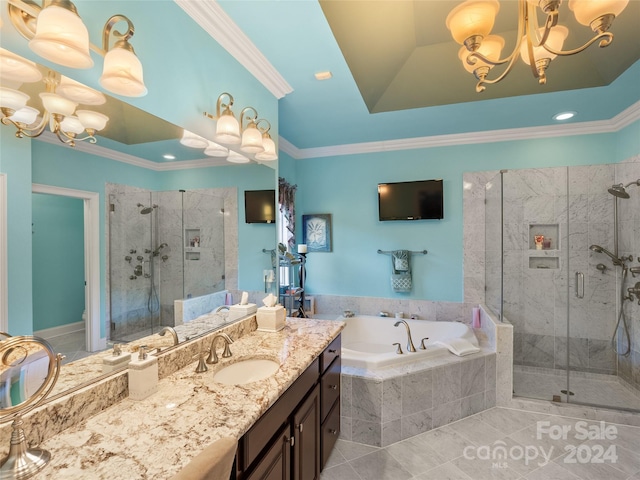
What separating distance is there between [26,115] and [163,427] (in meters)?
0.99

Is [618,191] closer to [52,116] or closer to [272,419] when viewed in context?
[272,419]

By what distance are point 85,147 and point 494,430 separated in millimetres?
3076

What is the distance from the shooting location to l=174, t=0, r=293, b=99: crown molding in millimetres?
1466

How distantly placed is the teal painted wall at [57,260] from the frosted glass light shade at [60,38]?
1.40ft

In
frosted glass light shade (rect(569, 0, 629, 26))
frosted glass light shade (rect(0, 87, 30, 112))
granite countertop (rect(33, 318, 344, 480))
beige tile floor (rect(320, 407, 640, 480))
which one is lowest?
beige tile floor (rect(320, 407, 640, 480))

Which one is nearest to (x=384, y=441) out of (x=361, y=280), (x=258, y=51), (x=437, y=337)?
(x=437, y=337)

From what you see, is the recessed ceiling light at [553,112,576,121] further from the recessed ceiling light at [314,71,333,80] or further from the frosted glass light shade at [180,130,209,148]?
the frosted glass light shade at [180,130,209,148]

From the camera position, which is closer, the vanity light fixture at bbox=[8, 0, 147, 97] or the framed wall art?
the vanity light fixture at bbox=[8, 0, 147, 97]

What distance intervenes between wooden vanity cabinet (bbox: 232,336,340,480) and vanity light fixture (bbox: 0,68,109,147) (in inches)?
44.4

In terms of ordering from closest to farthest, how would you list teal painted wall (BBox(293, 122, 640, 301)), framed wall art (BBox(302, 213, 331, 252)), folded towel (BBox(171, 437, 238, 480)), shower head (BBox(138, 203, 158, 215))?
folded towel (BBox(171, 437, 238, 480)) → shower head (BBox(138, 203, 158, 215)) → teal painted wall (BBox(293, 122, 640, 301)) → framed wall art (BBox(302, 213, 331, 252))

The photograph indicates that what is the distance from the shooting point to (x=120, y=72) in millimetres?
1014

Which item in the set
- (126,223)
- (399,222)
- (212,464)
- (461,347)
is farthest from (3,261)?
(399,222)

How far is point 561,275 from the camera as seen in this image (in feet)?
10.1

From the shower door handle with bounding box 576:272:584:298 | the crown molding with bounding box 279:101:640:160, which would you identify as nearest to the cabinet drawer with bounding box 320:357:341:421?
the crown molding with bounding box 279:101:640:160
